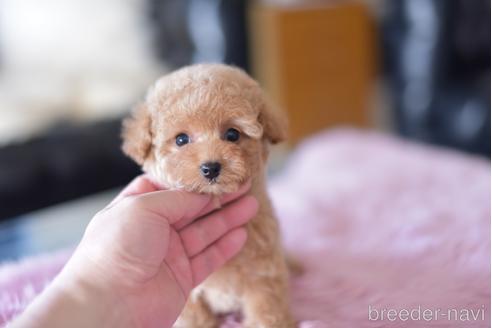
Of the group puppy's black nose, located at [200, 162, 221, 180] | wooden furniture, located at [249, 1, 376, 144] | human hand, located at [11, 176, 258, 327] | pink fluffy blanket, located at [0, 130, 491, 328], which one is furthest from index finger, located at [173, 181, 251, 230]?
wooden furniture, located at [249, 1, 376, 144]

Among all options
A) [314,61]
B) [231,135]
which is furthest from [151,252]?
[314,61]

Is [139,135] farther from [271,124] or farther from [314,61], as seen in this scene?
[314,61]

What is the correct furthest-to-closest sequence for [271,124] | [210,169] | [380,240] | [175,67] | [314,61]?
1. [314,61]
2. [175,67]
3. [380,240]
4. [271,124]
5. [210,169]

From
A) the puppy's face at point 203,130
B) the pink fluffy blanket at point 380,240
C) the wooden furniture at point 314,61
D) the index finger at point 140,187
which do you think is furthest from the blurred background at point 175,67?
the puppy's face at point 203,130

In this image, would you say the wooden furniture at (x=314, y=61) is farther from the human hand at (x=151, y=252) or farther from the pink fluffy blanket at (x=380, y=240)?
the human hand at (x=151, y=252)

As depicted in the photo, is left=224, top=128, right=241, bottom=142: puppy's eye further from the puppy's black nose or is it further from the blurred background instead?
the blurred background
